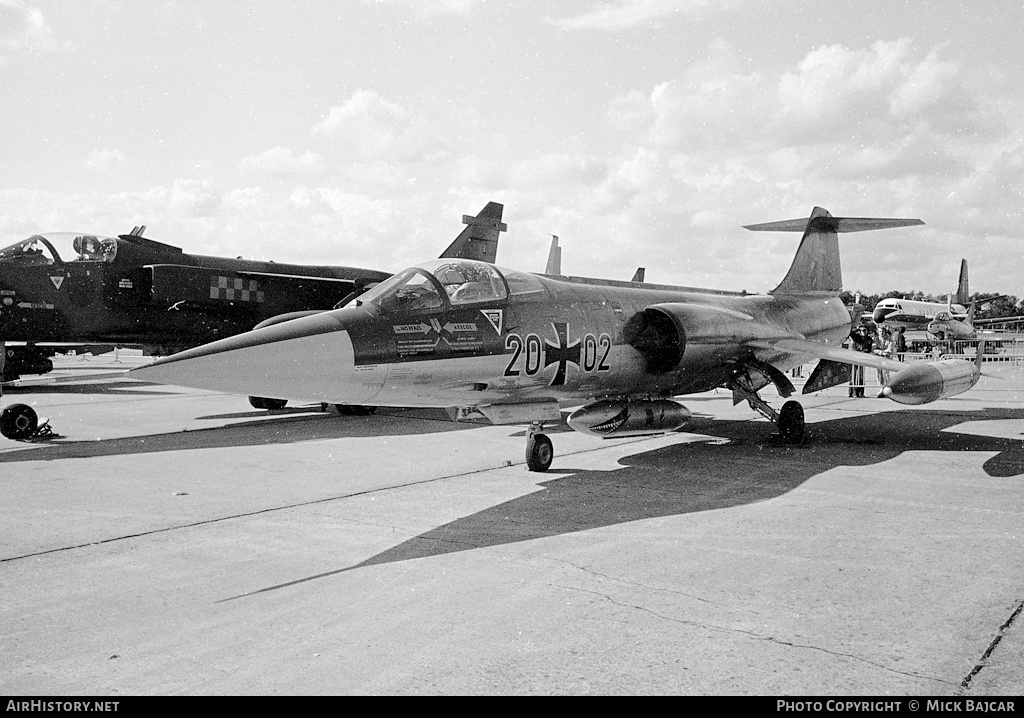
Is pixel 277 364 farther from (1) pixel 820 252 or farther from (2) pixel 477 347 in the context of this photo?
(1) pixel 820 252

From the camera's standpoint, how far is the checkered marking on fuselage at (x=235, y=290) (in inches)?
579

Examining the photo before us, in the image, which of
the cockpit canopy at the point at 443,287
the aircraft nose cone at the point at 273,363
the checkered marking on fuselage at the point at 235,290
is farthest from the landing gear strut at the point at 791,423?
the checkered marking on fuselage at the point at 235,290

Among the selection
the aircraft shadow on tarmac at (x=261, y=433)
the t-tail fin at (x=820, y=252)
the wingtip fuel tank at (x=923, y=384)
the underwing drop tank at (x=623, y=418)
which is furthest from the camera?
the t-tail fin at (x=820, y=252)

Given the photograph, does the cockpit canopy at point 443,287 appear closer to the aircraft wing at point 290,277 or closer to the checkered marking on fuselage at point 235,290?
the checkered marking on fuselage at point 235,290

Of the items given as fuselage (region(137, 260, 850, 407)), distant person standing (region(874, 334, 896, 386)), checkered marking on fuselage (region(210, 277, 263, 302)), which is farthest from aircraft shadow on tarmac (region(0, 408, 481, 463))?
distant person standing (region(874, 334, 896, 386))

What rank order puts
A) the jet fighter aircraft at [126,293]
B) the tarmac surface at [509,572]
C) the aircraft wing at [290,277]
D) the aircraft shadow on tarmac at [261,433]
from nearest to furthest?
the tarmac surface at [509,572]
the aircraft shadow on tarmac at [261,433]
the jet fighter aircraft at [126,293]
the aircraft wing at [290,277]

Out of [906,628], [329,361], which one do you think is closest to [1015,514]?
[906,628]

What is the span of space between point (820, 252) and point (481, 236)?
7.38 m

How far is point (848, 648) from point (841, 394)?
59.5 ft

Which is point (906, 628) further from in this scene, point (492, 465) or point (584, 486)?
point (492, 465)

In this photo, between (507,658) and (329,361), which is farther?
(329,361)

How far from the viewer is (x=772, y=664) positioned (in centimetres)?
323

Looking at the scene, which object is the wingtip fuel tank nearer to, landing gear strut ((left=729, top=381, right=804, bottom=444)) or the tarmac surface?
the tarmac surface

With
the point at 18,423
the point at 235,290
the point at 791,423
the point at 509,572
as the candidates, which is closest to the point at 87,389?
the point at 235,290
